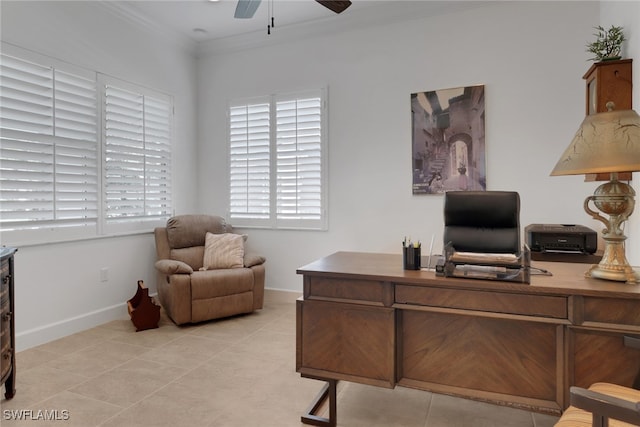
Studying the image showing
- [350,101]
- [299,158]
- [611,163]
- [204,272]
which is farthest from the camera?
[299,158]

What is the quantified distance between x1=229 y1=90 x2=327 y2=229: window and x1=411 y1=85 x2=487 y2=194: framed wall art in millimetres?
1074

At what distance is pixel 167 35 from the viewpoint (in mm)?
4383

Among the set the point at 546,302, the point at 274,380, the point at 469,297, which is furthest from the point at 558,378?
the point at 274,380

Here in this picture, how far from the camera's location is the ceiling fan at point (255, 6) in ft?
7.54

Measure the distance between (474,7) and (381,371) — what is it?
352 cm

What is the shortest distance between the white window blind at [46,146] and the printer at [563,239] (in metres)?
3.98

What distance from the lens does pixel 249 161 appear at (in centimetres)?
465

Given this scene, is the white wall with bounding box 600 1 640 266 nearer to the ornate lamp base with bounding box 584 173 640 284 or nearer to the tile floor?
the ornate lamp base with bounding box 584 173 640 284

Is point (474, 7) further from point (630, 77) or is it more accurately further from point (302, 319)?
point (302, 319)

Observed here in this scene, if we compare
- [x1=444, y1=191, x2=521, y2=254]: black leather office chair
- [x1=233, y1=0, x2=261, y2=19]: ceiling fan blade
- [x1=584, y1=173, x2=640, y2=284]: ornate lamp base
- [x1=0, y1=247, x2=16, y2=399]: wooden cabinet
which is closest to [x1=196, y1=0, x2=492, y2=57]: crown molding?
[x1=233, y1=0, x2=261, y2=19]: ceiling fan blade

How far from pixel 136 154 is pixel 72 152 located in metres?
0.72

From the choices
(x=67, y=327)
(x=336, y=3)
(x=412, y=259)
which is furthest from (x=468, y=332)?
(x=67, y=327)

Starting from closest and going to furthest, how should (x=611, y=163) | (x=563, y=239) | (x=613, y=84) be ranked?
(x=611, y=163), (x=613, y=84), (x=563, y=239)

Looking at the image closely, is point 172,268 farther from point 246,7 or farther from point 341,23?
point 341,23
